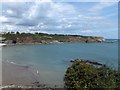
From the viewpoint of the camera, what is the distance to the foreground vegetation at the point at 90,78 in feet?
56.6

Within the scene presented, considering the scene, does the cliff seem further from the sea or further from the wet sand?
the wet sand

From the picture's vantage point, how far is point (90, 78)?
17828 millimetres

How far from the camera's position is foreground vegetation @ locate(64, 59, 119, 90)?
56.6 ft

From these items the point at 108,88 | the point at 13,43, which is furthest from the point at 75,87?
the point at 13,43

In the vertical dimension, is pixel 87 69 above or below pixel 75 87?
above

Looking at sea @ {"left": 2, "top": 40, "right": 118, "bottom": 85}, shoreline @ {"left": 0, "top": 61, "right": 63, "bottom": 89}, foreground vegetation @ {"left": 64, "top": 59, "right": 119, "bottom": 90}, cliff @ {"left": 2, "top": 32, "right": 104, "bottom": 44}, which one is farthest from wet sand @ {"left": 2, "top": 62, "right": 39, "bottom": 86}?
cliff @ {"left": 2, "top": 32, "right": 104, "bottom": 44}

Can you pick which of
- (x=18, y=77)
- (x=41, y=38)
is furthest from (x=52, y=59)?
(x=41, y=38)

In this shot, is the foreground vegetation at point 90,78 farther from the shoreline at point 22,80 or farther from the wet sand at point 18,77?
the wet sand at point 18,77

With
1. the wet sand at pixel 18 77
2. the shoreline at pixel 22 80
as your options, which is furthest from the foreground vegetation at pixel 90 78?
the wet sand at pixel 18 77

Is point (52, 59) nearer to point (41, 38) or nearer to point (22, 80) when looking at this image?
point (22, 80)

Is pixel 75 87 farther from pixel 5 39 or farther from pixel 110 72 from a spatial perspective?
pixel 5 39

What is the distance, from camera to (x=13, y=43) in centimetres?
13550

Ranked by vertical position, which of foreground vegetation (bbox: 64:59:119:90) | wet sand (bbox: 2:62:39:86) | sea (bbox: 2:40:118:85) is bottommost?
sea (bbox: 2:40:118:85)

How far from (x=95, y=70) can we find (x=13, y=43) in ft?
394
